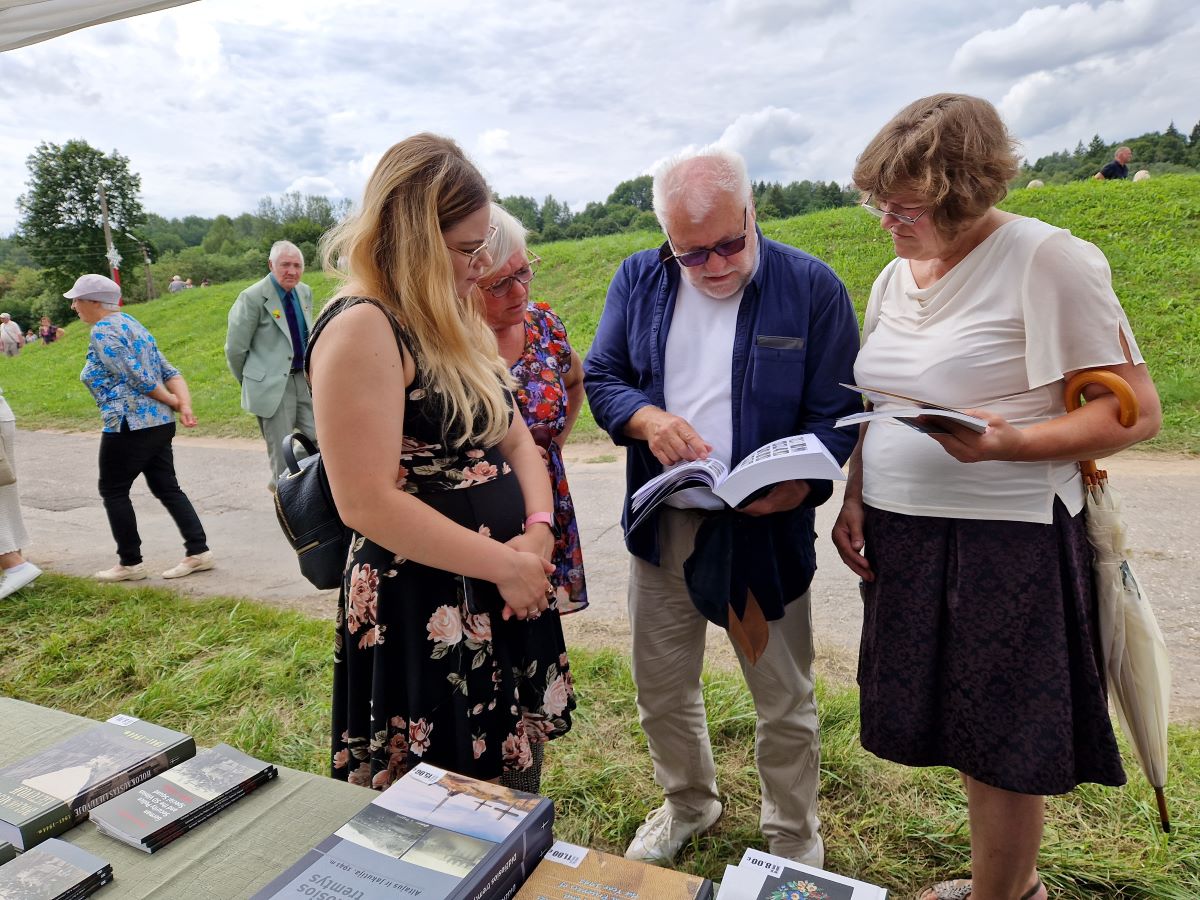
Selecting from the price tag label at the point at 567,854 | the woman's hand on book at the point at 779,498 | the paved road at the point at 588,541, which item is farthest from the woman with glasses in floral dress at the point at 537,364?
the paved road at the point at 588,541

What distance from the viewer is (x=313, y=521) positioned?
1.64 m


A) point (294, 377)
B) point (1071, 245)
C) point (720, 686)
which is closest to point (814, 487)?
point (1071, 245)

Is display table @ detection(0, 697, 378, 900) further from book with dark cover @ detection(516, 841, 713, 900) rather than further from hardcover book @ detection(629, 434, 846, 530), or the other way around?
hardcover book @ detection(629, 434, 846, 530)

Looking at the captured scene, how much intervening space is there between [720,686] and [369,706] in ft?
5.38

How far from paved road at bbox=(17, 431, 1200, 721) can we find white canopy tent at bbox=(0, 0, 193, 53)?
2.79 metres

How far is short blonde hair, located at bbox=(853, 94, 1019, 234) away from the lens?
1.44 meters

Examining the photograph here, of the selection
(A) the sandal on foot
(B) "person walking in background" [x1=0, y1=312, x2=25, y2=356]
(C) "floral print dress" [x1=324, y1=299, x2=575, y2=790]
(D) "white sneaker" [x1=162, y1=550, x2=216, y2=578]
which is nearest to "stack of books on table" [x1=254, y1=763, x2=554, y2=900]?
(C) "floral print dress" [x1=324, y1=299, x2=575, y2=790]

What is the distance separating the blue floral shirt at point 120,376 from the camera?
437 cm

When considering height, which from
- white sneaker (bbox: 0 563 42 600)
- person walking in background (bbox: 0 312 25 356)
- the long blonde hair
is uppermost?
person walking in background (bbox: 0 312 25 356)

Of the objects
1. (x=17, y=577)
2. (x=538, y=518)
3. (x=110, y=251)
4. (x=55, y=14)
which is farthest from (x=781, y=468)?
(x=110, y=251)

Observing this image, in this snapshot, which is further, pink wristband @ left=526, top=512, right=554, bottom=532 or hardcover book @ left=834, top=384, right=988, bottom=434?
pink wristband @ left=526, top=512, right=554, bottom=532

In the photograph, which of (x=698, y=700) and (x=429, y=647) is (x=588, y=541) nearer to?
(x=698, y=700)

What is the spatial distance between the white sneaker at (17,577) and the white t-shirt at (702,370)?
13.9ft

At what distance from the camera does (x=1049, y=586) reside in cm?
148
